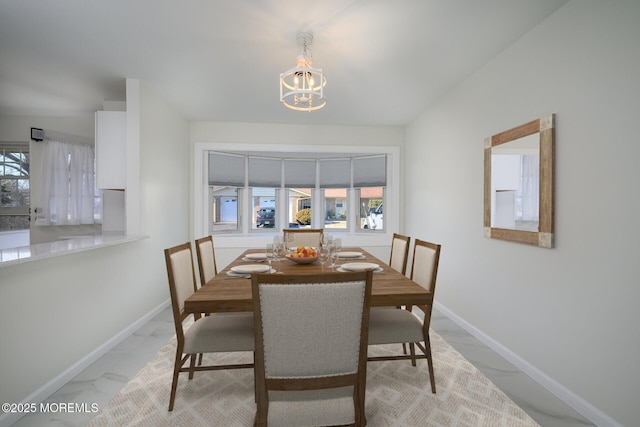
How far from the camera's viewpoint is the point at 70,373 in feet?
6.88

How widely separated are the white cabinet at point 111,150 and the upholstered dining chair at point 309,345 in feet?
8.88

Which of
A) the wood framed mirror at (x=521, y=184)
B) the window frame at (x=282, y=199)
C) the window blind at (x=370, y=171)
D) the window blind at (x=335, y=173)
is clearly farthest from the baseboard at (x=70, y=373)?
the window blind at (x=370, y=171)

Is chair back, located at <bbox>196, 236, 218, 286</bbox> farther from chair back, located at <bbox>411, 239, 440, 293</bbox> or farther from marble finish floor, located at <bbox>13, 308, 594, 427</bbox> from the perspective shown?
chair back, located at <bbox>411, 239, 440, 293</bbox>

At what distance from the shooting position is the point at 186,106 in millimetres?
3816

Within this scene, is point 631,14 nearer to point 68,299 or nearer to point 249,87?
point 249,87

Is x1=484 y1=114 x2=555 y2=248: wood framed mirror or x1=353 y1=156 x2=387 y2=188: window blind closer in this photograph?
x1=484 y1=114 x2=555 y2=248: wood framed mirror

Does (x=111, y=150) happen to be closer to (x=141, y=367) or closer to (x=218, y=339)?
(x=141, y=367)

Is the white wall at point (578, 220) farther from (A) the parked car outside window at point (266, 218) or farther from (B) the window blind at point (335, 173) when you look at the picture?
(A) the parked car outside window at point (266, 218)

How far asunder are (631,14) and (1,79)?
16.4 feet

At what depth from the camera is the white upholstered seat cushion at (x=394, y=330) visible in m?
1.86

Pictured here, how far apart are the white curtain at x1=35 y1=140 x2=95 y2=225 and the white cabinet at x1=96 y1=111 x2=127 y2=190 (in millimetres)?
1128

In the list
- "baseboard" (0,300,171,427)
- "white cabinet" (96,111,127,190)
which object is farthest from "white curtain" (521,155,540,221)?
"white cabinet" (96,111,127,190)

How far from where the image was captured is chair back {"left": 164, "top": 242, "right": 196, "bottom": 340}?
1704mm

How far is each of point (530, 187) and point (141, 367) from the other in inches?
125
